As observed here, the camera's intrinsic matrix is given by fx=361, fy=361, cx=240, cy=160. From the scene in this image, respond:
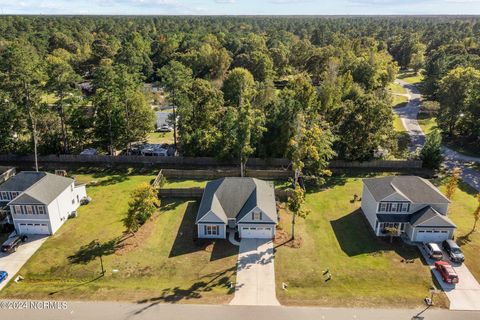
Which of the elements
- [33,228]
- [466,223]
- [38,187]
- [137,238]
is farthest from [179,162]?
[466,223]

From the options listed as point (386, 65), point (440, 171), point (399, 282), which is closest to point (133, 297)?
point (399, 282)

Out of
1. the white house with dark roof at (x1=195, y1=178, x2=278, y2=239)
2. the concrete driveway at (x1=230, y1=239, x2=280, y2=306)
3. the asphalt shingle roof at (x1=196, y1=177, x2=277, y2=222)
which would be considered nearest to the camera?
the concrete driveway at (x1=230, y1=239, x2=280, y2=306)

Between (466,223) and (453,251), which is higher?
(453,251)

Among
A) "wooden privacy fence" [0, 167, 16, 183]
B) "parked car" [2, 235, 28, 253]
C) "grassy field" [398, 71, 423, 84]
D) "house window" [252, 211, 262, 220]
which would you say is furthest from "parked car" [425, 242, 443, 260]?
"grassy field" [398, 71, 423, 84]

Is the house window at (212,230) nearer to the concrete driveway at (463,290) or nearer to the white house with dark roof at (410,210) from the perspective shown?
the white house with dark roof at (410,210)

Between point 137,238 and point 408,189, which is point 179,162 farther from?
point 408,189

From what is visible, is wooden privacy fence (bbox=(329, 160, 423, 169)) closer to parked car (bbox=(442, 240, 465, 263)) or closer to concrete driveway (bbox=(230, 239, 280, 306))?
parked car (bbox=(442, 240, 465, 263))
